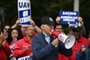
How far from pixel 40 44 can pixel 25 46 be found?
4.64ft

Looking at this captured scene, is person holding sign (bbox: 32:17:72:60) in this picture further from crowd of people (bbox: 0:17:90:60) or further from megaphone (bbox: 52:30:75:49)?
megaphone (bbox: 52:30:75:49)

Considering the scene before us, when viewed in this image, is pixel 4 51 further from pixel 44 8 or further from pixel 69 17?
pixel 44 8

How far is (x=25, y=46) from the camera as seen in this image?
11320 millimetres

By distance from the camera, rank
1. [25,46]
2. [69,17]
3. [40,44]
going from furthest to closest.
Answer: [69,17], [25,46], [40,44]

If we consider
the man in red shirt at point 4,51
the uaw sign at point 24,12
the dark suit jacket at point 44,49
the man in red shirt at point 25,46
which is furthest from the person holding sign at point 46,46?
the uaw sign at point 24,12

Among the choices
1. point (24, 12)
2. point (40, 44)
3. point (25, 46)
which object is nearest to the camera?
point (40, 44)

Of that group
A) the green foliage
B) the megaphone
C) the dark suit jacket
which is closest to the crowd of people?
the dark suit jacket

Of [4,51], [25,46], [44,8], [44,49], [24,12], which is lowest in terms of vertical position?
→ [44,8]

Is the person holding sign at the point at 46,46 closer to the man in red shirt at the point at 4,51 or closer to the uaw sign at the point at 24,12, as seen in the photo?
the man in red shirt at the point at 4,51

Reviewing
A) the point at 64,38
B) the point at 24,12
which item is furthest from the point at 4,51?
the point at 64,38

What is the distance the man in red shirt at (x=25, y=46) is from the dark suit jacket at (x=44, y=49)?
112cm

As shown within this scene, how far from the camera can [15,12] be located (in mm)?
17906

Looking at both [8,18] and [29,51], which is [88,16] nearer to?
[8,18]

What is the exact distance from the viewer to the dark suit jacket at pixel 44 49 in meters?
9.73
